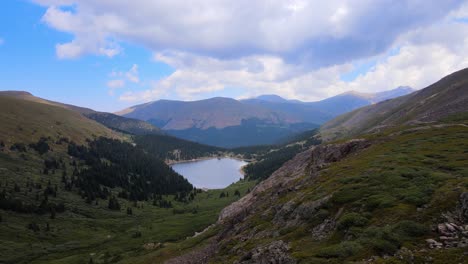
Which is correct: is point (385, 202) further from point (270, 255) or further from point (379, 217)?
point (270, 255)

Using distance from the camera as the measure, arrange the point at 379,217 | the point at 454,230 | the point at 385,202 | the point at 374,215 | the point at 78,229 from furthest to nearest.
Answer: the point at 78,229 < the point at 385,202 < the point at 374,215 < the point at 379,217 < the point at 454,230

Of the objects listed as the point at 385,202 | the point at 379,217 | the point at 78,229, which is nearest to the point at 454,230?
the point at 379,217

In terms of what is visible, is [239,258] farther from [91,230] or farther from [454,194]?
[91,230]

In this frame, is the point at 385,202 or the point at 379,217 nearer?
the point at 379,217

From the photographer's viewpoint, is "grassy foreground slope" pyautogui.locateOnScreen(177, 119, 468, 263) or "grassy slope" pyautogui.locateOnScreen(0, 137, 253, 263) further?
"grassy slope" pyautogui.locateOnScreen(0, 137, 253, 263)

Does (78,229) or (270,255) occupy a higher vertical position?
(270,255)

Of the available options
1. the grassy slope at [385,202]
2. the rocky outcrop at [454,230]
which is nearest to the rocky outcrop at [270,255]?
the grassy slope at [385,202]

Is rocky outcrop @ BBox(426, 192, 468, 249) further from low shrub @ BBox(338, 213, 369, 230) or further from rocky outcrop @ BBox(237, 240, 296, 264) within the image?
rocky outcrop @ BBox(237, 240, 296, 264)

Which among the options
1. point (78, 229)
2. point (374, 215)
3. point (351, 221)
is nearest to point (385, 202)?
point (374, 215)

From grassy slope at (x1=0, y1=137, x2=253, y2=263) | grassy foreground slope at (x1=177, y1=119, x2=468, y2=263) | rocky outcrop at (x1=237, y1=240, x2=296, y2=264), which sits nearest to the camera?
grassy foreground slope at (x1=177, y1=119, x2=468, y2=263)

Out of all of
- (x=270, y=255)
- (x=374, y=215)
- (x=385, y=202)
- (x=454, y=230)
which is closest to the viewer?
(x=454, y=230)

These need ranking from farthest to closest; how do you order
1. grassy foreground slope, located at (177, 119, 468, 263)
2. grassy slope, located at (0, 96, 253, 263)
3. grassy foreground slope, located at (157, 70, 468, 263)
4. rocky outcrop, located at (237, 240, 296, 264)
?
grassy slope, located at (0, 96, 253, 263), rocky outcrop, located at (237, 240, 296, 264), grassy foreground slope, located at (177, 119, 468, 263), grassy foreground slope, located at (157, 70, 468, 263)

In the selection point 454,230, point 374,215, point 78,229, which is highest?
point 454,230

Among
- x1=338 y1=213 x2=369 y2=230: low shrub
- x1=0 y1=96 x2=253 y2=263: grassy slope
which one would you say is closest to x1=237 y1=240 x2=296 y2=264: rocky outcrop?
x1=338 y1=213 x2=369 y2=230: low shrub
